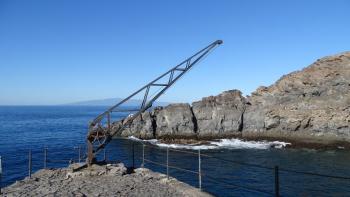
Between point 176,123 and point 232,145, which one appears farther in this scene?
point 176,123

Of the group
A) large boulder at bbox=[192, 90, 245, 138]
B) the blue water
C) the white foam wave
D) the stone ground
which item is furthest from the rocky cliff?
the stone ground

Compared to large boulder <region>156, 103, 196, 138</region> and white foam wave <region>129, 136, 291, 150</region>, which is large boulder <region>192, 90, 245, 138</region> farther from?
white foam wave <region>129, 136, 291, 150</region>

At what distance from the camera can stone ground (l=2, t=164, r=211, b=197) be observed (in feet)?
50.0

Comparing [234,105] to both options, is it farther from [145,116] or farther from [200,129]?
[145,116]

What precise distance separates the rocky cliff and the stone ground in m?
49.6

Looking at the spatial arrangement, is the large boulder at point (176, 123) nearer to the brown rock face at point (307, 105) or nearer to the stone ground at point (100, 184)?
the brown rock face at point (307, 105)

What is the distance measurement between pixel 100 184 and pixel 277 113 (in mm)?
55797

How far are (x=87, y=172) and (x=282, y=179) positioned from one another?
21.5 metres

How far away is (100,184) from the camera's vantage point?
16.8m

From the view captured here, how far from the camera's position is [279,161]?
46.4 m

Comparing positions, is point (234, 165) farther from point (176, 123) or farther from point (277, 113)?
point (176, 123)

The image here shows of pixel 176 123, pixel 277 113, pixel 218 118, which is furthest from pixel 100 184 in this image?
pixel 277 113

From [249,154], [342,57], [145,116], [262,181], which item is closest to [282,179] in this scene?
[262,181]

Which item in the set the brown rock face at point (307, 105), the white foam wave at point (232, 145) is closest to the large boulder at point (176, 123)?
the white foam wave at point (232, 145)
